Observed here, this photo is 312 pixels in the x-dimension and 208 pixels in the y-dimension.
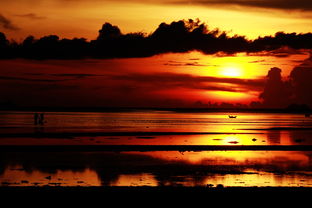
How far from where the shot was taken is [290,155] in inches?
1591

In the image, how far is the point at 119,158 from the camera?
3625cm

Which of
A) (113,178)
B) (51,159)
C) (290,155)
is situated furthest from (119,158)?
(290,155)
